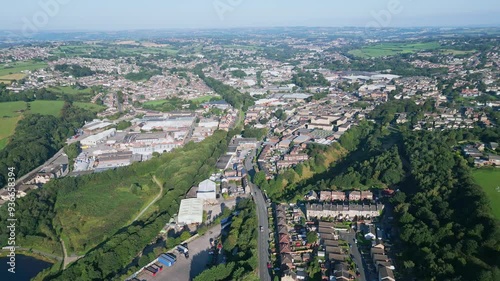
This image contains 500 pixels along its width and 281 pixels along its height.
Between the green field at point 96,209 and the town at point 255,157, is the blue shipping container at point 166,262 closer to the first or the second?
the town at point 255,157

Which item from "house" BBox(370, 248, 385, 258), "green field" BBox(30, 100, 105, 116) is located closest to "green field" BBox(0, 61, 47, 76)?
"green field" BBox(30, 100, 105, 116)

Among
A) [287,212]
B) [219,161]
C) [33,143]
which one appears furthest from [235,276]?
[33,143]

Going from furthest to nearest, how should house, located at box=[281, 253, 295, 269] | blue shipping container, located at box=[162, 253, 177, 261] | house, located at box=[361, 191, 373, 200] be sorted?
house, located at box=[361, 191, 373, 200] → blue shipping container, located at box=[162, 253, 177, 261] → house, located at box=[281, 253, 295, 269]

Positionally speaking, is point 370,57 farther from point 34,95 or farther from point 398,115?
point 34,95

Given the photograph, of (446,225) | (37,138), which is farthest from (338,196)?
(37,138)

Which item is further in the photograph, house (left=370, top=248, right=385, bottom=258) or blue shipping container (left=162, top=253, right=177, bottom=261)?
blue shipping container (left=162, top=253, right=177, bottom=261)

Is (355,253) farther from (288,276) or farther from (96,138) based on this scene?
(96,138)

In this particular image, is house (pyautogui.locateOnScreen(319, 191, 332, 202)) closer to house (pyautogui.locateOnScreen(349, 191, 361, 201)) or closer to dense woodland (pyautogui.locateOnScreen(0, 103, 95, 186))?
house (pyautogui.locateOnScreen(349, 191, 361, 201))

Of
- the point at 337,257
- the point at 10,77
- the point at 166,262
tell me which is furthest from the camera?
the point at 10,77
